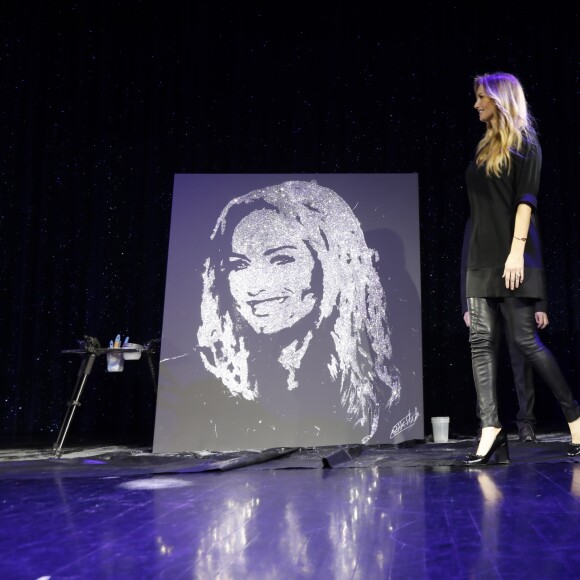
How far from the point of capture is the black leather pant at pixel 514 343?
7.09ft

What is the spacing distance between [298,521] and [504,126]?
1.52 meters

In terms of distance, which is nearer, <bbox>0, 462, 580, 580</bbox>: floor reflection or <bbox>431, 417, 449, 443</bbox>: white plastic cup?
<bbox>0, 462, 580, 580</bbox>: floor reflection

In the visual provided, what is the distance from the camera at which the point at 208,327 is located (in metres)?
3.34

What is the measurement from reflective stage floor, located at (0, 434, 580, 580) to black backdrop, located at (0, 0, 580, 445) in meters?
2.23

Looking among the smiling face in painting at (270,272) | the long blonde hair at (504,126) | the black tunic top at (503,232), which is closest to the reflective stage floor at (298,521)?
the black tunic top at (503,232)

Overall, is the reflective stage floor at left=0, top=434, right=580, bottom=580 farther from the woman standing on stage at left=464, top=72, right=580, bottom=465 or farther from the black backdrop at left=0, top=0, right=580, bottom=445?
the black backdrop at left=0, top=0, right=580, bottom=445

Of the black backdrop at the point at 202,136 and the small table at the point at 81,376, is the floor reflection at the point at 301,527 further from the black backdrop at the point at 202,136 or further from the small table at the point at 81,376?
the black backdrop at the point at 202,136

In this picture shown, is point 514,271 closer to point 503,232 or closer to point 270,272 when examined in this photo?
point 503,232

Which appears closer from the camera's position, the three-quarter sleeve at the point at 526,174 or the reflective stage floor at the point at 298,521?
the reflective stage floor at the point at 298,521

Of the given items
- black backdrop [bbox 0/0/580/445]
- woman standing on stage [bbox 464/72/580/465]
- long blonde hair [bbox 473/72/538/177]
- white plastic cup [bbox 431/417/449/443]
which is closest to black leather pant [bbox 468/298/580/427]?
woman standing on stage [bbox 464/72/580/465]

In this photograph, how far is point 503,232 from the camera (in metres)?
2.19

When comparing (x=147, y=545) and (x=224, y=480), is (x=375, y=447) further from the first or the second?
(x=147, y=545)

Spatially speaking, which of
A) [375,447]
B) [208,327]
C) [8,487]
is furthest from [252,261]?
[8,487]

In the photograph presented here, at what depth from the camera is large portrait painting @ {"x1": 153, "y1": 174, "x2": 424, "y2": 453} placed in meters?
3.20
